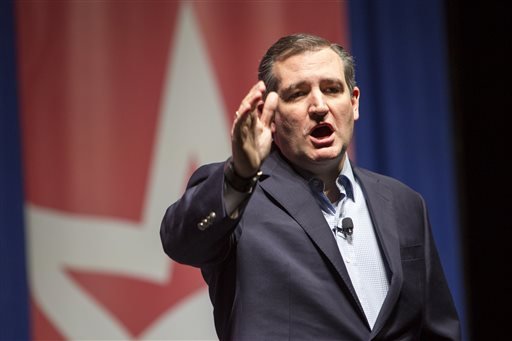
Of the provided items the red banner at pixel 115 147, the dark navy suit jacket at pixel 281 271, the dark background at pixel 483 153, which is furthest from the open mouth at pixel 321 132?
the dark background at pixel 483 153

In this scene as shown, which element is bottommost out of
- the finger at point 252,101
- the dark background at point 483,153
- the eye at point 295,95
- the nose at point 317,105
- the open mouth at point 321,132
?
the dark background at point 483,153

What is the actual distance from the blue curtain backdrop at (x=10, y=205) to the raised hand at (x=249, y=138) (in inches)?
61.7

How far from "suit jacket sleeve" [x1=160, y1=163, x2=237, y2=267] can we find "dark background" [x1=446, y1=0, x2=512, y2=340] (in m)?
1.84

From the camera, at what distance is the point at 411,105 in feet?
10.2

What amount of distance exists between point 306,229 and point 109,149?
1.40m

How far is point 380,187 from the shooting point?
1816 millimetres

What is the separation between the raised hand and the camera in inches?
54.4

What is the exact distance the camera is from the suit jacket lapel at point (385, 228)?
5.35ft

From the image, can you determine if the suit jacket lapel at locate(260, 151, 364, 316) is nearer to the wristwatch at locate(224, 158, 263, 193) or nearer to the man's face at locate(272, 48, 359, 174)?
the man's face at locate(272, 48, 359, 174)

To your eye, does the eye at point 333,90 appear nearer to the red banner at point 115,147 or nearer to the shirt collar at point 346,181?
the shirt collar at point 346,181

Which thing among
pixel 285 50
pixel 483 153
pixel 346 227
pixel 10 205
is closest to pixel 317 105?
pixel 285 50

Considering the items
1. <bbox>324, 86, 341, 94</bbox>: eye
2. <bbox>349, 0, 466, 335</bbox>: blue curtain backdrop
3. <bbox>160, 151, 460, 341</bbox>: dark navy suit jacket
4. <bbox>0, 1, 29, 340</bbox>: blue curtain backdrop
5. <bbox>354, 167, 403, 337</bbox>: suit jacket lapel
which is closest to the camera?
<bbox>160, 151, 460, 341</bbox>: dark navy suit jacket

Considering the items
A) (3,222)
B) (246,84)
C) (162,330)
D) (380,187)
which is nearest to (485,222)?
(246,84)

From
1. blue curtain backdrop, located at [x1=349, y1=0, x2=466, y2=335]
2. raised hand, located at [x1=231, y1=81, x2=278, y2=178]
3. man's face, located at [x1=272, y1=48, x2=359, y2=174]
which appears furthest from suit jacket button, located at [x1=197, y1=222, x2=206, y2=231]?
blue curtain backdrop, located at [x1=349, y1=0, x2=466, y2=335]
